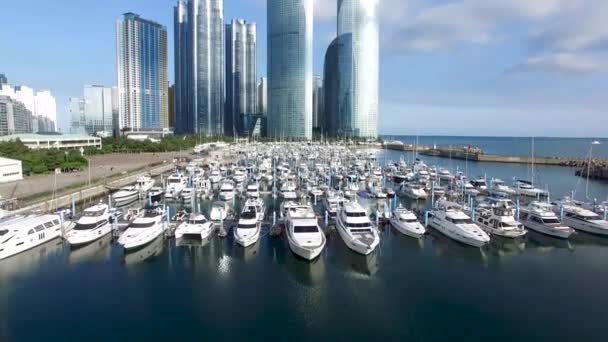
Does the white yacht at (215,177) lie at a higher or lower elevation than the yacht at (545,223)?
higher

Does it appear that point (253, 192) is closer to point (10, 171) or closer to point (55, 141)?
point (10, 171)

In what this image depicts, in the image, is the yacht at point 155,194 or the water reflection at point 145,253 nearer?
the water reflection at point 145,253

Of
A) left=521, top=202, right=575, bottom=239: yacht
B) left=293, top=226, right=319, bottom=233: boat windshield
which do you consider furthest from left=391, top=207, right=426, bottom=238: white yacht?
left=521, top=202, right=575, bottom=239: yacht

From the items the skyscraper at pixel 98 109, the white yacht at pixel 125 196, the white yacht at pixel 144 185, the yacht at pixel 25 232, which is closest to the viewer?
the yacht at pixel 25 232

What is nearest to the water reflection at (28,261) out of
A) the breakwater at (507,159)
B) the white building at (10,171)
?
the white building at (10,171)

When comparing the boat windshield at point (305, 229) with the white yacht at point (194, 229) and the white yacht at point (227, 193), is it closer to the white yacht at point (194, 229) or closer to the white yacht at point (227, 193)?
the white yacht at point (194, 229)

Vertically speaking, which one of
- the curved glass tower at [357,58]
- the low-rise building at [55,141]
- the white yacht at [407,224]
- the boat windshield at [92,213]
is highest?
the curved glass tower at [357,58]

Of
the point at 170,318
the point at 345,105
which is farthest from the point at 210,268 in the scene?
the point at 345,105

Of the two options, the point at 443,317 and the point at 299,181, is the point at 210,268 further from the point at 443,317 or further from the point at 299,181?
the point at 299,181
